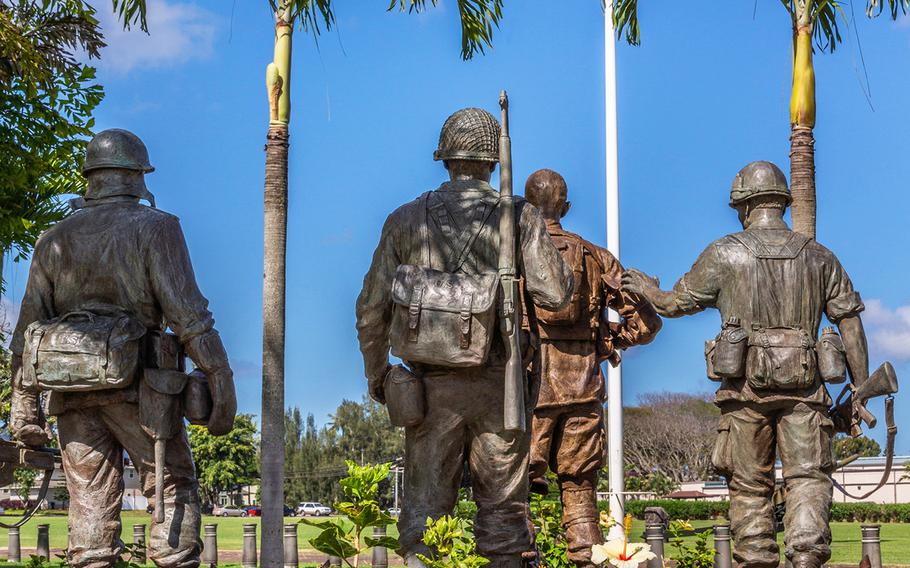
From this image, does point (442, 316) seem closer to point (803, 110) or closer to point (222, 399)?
point (222, 399)

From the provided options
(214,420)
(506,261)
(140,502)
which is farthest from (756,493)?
(140,502)

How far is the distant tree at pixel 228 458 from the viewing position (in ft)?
235

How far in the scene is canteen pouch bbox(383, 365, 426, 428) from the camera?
703cm

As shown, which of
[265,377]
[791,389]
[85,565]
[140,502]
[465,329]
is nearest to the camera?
[465,329]

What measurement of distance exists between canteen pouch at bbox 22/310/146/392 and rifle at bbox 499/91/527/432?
6.73ft

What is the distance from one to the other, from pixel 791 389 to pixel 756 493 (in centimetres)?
68

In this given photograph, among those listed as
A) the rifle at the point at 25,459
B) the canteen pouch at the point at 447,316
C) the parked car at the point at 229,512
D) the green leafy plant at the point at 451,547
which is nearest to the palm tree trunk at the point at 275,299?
the rifle at the point at 25,459

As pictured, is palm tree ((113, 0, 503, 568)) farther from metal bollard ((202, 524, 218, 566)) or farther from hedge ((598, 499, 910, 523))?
hedge ((598, 499, 910, 523))

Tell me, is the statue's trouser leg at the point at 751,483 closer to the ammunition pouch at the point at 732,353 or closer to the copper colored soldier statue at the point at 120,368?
the ammunition pouch at the point at 732,353

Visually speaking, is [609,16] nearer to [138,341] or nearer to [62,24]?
[62,24]

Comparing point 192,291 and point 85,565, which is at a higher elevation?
point 192,291

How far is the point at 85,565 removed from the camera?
24.2 feet

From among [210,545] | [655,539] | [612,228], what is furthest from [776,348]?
[210,545]

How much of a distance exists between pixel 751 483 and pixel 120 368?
3.84 metres
